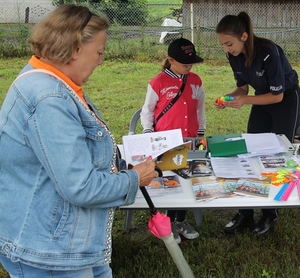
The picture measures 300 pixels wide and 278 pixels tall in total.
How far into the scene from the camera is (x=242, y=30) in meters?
2.81

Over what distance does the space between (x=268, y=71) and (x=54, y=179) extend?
1928 millimetres

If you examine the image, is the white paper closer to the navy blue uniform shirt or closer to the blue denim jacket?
the blue denim jacket

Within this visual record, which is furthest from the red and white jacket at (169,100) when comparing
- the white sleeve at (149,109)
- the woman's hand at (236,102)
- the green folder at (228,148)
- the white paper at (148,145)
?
the white paper at (148,145)

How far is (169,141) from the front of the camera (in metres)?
2.12

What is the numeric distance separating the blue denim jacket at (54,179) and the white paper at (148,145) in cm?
55

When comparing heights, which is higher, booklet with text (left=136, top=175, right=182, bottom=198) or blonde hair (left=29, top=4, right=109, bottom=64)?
blonde hair (left=29, top=4, right=109, bottom=64)

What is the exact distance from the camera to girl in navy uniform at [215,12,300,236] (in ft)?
9.28

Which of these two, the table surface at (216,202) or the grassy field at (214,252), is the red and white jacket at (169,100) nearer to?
the grassy field at (214,252)

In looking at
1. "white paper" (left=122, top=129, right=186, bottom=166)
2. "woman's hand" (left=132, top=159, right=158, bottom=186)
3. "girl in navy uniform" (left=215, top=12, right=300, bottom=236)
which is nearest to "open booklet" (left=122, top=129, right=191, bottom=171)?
"white paper" (left=122, top=129, right=186, bottom=166)

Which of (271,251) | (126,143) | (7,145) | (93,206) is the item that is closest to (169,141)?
(126,143)

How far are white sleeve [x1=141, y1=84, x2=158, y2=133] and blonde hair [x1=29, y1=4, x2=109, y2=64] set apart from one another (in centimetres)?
157

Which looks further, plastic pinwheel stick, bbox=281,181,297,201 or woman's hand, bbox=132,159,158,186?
plastic pinwheel stick, bbox=281,181,297,201

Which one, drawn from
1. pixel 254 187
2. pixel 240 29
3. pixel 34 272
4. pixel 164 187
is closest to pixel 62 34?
pixel 34 272

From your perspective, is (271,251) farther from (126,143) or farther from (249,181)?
(126,143)
